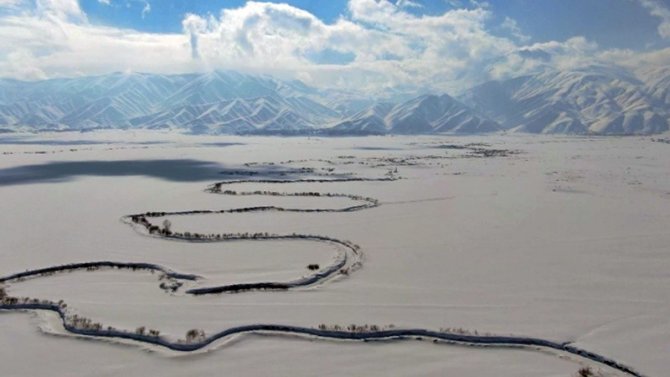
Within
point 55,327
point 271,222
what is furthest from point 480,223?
point 55,327

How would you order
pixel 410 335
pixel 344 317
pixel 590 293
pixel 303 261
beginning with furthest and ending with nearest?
pixel 303 261 → pixel 590 293 → pixel 344 317 → pixel 410 335

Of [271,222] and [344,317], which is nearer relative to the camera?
[344,317]

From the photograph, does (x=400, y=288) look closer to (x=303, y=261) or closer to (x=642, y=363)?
(x=303, y=261)

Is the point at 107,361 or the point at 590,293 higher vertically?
the point at 590,293

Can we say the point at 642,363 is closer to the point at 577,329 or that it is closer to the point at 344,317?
the point at 577,329

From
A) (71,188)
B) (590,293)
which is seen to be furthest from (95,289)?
(71,188)

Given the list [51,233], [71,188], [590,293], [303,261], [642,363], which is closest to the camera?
[642,363]
